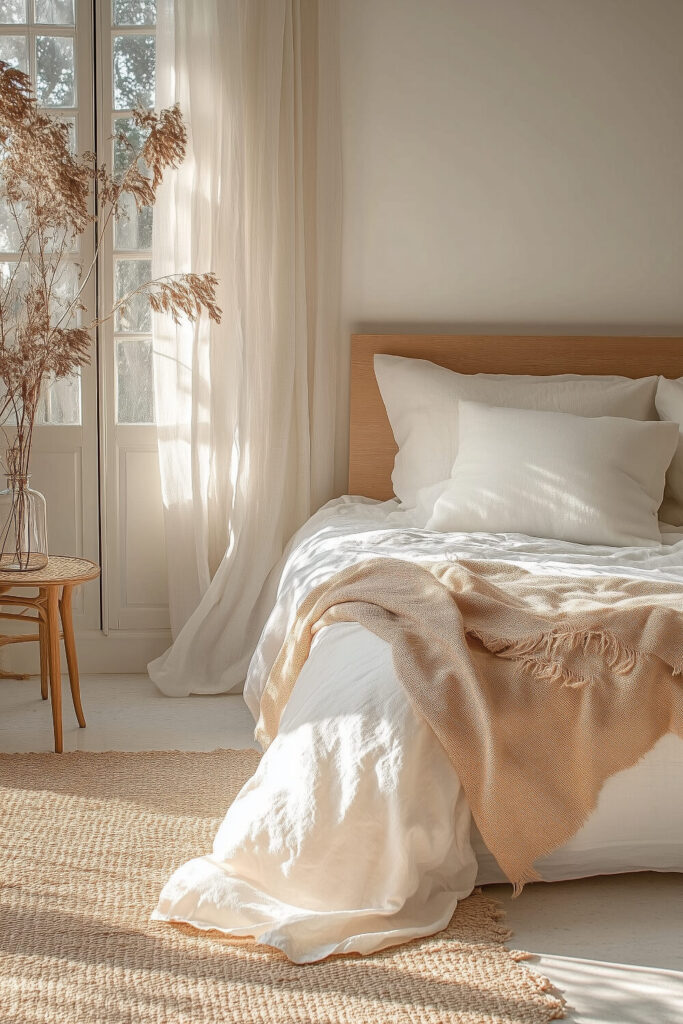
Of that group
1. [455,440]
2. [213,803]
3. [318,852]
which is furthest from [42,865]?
[455,440]

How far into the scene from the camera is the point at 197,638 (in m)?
3.50

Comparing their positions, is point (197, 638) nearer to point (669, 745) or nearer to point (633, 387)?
point (633, 387)

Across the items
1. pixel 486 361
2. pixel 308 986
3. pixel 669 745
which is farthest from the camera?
pixel 486 361

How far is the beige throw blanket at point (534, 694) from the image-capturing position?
5.91ft

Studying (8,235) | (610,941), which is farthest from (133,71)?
(610,941)

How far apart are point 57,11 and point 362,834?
300 centimetres

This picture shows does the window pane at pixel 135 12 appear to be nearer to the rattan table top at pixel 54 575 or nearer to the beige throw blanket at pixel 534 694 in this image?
the rattan table top at pixel 54 575

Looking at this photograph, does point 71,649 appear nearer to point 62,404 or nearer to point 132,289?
point 62,404

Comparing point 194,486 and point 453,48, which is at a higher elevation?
point 453,48

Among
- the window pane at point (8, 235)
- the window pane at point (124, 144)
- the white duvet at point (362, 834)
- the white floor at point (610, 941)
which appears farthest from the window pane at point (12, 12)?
the white floor at point (610, 941)

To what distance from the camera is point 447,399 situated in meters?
3.39

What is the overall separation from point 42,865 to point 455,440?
6.13 feet

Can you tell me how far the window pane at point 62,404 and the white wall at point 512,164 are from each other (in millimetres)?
1004

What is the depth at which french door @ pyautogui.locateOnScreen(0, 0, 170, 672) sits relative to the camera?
11.4ft
